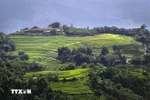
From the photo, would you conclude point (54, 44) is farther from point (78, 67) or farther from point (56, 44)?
point (78, 67)

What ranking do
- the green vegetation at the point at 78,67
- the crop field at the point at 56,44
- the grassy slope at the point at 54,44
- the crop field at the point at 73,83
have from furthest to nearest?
1. the crop field at the point at 56,44
2. the grassy slope at the point at 54,44
3. the crop field at the point at 73,83
4. the green vegetation at the point at 78,67

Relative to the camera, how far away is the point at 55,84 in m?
22.6

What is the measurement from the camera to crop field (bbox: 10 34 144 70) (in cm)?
4310

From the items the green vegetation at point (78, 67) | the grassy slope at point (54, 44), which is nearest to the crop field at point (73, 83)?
the green vegetation at point (78, 67)

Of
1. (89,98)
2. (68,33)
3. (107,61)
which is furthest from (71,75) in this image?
(68,33)

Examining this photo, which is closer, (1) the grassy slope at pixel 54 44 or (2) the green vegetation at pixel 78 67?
(2) the green vegetation at pixel 78 67

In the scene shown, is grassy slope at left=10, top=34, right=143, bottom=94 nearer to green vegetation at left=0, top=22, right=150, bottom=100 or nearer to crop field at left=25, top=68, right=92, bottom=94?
green vegetation at left=0, top=22, right=150, bottom=100

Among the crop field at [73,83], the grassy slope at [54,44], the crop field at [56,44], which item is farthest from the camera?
the crop field at [56,44]

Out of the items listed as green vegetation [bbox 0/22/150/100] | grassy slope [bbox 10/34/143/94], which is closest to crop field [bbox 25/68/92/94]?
green vegetation [bbox 0/22/150/100]

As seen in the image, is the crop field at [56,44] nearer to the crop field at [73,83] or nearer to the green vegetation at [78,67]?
the green vegetation at [78,67]

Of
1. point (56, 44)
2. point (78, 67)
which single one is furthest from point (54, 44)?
point (78, 67)

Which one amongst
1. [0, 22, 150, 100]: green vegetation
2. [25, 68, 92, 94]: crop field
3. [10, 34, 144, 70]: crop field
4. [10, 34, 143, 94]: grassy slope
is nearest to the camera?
[0, 22, 150, 100]: green vegetation

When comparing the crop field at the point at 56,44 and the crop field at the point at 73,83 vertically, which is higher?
the crop field at the point at 56,44

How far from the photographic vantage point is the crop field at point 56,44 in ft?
141
